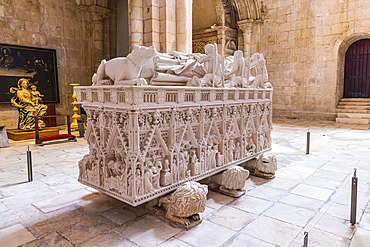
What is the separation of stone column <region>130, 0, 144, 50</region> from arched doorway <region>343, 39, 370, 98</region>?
10.9 meters

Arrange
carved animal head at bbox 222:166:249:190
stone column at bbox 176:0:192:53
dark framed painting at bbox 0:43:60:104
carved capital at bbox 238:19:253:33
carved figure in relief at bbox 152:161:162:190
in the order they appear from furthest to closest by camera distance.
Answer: carved capital at bbox 238:19:253:33 → dark framed painting at bbox 0:43:60:104 → stone column at bbox 176:0:192:53 → carved animal head at bbox 222:166:249:190 → carved figure in relief at bbox 152:161:162:190

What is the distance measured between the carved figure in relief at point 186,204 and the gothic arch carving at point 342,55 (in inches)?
474

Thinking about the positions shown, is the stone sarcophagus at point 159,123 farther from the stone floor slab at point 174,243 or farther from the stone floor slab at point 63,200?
the stone floor slab at point 174,243

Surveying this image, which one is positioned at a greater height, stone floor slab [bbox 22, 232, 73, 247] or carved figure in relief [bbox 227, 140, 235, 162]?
carved figure in relief [bbox 227, 140, 235, 162]

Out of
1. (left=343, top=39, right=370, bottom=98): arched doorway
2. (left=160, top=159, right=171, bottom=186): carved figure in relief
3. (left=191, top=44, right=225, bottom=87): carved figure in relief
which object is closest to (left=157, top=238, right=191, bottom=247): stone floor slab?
(left=160, top=159, right=171, bottom=186): carved figure in relief

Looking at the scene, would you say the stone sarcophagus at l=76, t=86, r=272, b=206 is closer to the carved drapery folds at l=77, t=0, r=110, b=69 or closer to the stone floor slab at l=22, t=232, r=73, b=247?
the stone floor slab at l=22, t=232, r=73, b=247

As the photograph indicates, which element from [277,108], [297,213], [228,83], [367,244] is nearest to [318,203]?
[297,213]

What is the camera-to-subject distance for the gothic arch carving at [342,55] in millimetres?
12195

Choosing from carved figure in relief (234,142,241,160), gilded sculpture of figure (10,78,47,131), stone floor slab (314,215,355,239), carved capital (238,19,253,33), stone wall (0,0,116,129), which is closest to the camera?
stone floor slab (314,215,355,239)

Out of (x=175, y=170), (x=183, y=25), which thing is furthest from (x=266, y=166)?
(x=183, y=25)

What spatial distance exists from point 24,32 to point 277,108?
40.0 feet


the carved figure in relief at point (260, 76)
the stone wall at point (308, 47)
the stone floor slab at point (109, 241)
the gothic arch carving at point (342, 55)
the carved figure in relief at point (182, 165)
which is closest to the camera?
the stone floor slab at point (109, 241)

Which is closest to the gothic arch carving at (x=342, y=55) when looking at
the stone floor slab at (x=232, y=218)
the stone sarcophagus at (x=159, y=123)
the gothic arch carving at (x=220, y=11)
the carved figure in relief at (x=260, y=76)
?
the gothic arch carving at (x=220, y=11)

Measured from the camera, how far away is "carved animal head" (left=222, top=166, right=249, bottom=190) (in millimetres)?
3846
